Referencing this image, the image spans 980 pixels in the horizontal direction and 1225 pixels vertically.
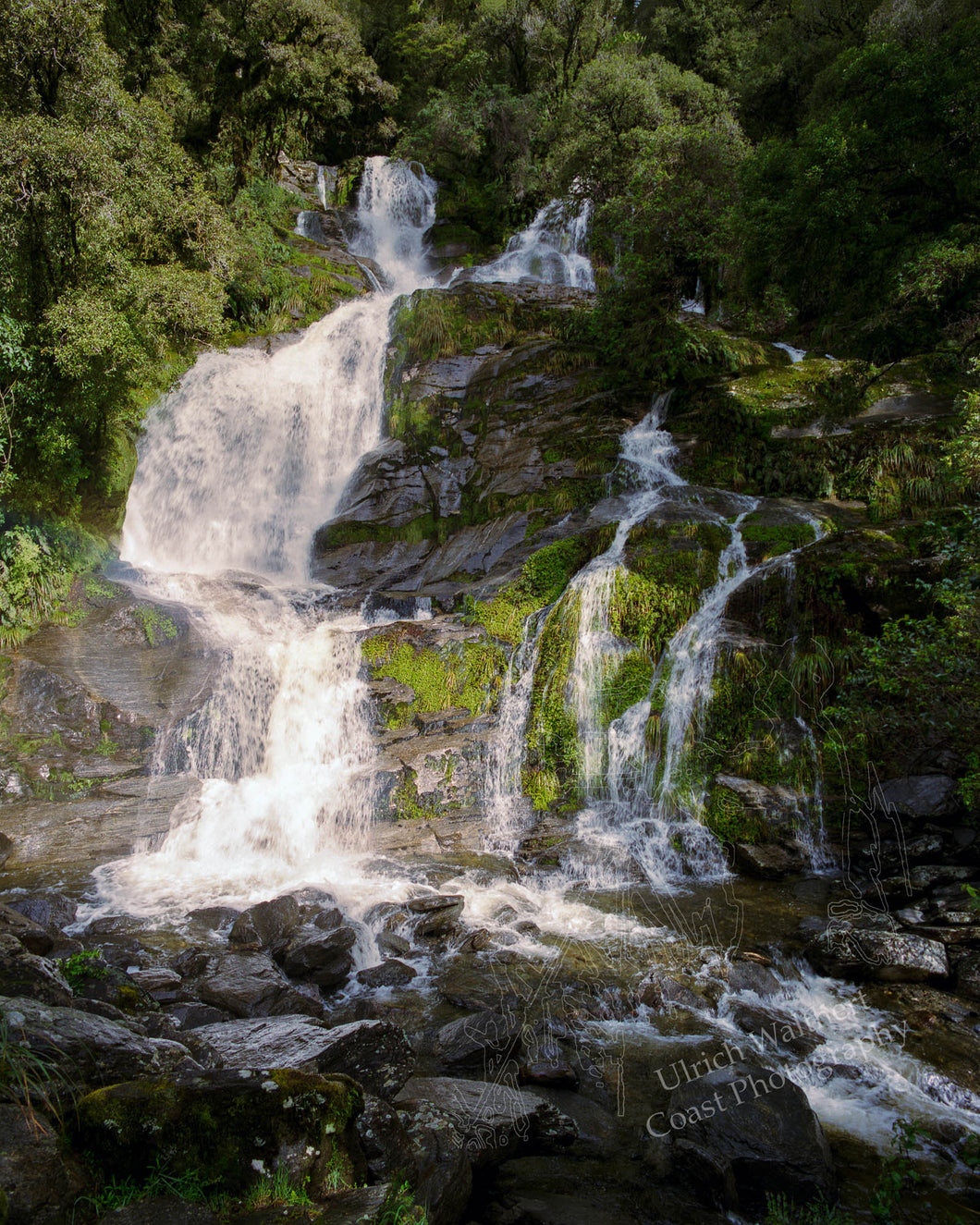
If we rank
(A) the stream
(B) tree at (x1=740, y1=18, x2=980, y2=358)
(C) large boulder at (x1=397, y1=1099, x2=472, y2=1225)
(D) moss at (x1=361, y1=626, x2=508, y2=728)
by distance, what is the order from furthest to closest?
(B) tree at (x1=740, y1=18, x2=980, y2=358) < (D) moss at (x1=361, y1=626, x2=508, y2=728) < (A) the stream < (C) large boulder at (x1=397, y1=1099, x2=472, y2=1225)

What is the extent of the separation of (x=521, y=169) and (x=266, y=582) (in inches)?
778

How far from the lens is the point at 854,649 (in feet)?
24.8

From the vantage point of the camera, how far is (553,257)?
22062mm

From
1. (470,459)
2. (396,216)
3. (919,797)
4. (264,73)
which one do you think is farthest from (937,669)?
(264,73)

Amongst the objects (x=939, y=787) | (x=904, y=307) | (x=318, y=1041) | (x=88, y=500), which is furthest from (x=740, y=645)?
(x=88, y=500)

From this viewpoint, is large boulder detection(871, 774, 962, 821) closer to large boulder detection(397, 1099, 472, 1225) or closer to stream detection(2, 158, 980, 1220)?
stream detection(2, 158, 980, 1220)

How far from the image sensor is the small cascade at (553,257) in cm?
2152

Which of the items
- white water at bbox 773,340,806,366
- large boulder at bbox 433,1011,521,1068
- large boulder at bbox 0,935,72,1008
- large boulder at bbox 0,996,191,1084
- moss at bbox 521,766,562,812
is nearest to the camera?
large boulder at bbox 0,996,191,1084

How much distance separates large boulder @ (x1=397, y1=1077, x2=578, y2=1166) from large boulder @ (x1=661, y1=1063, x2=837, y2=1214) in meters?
0.68

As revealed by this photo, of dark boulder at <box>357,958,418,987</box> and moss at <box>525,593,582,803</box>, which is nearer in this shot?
dark boulder at <box>357,958,418,987</box>

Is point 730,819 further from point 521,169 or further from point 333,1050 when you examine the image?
point 521,169

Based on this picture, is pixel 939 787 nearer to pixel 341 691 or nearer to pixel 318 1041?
pixel 318 1041

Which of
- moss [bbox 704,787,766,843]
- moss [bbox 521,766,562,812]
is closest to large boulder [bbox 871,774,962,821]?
moss [bbox 704,787,766,843]

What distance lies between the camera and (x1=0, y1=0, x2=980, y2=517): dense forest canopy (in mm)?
10586
